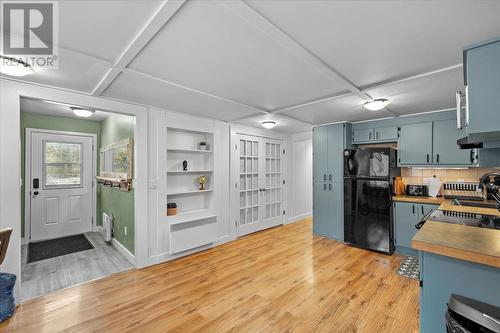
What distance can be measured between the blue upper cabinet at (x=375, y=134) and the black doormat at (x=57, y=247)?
17.7ft

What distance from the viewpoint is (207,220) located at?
3973mm

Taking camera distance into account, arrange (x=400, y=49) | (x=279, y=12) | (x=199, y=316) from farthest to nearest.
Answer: (x=199, y=316)
(x=400, y=49)
(x=279, y=12)

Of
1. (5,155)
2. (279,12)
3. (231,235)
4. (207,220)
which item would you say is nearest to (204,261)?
(207,220)

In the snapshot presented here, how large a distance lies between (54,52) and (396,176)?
4.87 m

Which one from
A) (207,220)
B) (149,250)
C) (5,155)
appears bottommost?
(149,250)

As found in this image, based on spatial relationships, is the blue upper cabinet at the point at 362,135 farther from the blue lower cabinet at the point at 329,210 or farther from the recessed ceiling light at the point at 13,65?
the recessed ceiling light at the point at 13,65

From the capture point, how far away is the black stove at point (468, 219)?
1.86m

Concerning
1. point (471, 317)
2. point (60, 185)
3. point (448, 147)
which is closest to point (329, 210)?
point (448, 147)

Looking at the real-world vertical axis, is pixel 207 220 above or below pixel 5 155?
below

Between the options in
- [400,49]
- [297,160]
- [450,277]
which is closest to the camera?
[450,277]

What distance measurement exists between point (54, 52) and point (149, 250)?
2.67 meters

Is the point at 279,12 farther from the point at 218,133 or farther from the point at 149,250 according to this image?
the point at 149,250

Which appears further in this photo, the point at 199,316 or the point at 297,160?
the point at 297,160

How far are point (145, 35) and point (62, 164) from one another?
14.9 ft
